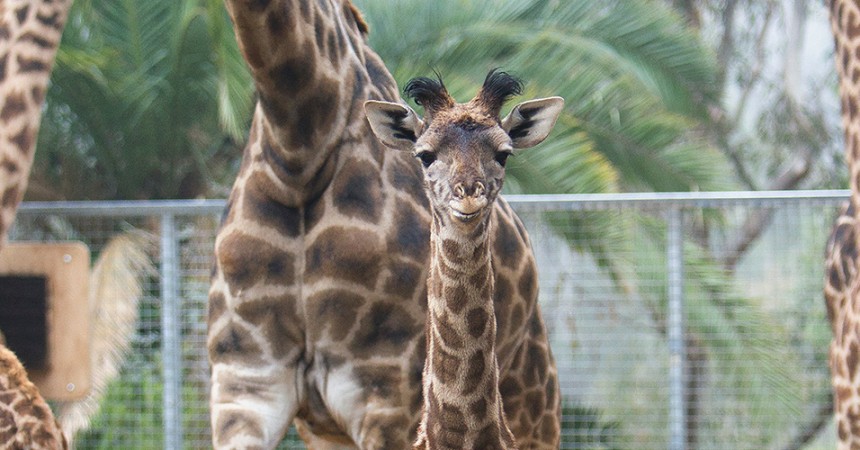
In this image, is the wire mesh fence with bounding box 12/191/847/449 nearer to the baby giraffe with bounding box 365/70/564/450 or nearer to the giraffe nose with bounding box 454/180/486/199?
the baby giraffe with bounding box 365/70/564/450

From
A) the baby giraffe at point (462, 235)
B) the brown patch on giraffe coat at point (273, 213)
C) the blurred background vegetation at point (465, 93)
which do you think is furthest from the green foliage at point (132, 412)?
the baby giraffe at point (462, 235)

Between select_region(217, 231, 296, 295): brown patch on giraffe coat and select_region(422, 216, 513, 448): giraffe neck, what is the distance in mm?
830

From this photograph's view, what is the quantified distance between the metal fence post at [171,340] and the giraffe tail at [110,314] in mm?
689

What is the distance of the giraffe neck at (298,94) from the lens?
13.6 ft

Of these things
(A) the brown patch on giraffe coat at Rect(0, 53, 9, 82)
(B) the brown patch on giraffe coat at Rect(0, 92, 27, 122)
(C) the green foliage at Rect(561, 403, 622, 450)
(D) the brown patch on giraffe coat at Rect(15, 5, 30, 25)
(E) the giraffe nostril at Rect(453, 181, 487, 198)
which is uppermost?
(D) the brown patch on giraffe coat at Rect(15, 5, 30, 25)

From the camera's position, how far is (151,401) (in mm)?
8398

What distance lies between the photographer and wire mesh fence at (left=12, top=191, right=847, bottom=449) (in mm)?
7551

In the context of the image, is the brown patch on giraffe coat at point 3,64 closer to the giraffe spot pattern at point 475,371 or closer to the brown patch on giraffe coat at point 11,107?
the brown patch on giraffe coat at point 11,107

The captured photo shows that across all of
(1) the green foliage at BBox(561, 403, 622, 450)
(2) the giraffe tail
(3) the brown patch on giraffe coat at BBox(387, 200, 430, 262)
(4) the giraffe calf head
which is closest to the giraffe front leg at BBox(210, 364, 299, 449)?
(3) the brown patch on giraffe coat at BBox(387, 200, 430, 262)

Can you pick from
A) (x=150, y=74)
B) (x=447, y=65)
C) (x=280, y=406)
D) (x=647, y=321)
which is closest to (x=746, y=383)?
(x=647, y=321)

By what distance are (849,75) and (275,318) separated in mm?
2238

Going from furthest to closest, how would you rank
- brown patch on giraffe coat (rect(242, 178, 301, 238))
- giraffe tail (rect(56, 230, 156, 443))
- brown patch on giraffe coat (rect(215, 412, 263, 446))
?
giraffe tail (rect(56, 230, 156, 443)) → brown patch on giraffe coat (rect(242, 178, 301, 238)) → brown patch on giraffe coat (rect(215, 412, 263, 446))

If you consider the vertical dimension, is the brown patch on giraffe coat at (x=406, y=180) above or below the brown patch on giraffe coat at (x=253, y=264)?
above

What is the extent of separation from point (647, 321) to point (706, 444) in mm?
1081
